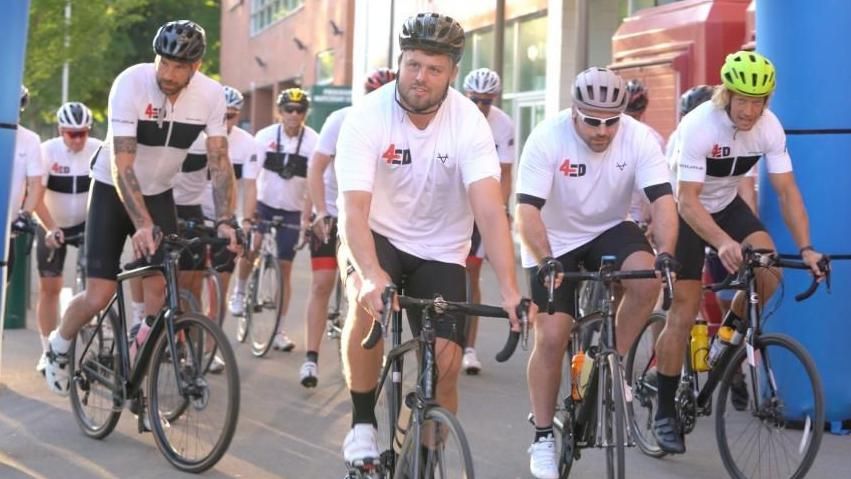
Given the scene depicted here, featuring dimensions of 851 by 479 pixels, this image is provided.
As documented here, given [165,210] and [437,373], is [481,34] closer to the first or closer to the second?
[165,210]

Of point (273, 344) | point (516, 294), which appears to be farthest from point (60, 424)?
point (516, 294)

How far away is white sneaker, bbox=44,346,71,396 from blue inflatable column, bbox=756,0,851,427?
13.3ft

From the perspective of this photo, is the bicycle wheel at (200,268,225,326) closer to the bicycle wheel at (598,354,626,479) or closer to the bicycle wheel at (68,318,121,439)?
the bicycle wheel at (68,318,121,439)

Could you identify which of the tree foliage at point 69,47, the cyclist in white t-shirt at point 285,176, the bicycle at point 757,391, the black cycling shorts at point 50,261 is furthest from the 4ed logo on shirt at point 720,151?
the tree foliage at point 69,47

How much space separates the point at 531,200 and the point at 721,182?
1.58 meters

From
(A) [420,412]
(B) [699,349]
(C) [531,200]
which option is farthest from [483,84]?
(A) [420,412]

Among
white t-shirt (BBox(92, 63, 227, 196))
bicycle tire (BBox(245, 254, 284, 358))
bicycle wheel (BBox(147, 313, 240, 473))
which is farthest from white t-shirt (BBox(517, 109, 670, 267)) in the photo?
bicycle tire (BBox(245, 254, 284, 358))

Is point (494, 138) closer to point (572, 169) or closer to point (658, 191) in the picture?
point (572, 169)

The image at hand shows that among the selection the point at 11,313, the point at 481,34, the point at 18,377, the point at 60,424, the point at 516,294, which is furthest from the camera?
the point at 481,34

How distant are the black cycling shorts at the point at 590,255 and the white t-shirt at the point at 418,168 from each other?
884 millimetres

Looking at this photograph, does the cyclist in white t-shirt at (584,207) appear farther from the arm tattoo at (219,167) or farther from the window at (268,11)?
the window at (268,11)

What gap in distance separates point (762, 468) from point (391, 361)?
232 cm

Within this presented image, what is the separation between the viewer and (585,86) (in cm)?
648

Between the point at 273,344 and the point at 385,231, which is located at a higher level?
the point at 385,231
